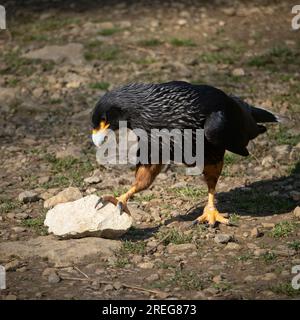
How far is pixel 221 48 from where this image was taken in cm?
1030

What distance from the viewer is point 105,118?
5.88 metres

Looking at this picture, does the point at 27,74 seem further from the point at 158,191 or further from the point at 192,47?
the point at 158,191

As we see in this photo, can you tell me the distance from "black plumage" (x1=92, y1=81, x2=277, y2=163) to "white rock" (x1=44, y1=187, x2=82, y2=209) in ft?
3.05

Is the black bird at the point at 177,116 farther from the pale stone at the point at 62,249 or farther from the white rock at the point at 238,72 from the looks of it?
the white rock at the point at 238,72

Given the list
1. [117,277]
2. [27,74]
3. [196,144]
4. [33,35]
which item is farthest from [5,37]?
[117,277]

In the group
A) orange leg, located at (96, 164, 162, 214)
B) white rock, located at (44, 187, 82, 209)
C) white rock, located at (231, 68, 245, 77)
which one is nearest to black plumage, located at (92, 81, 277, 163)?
orange leg, located at (96, 164, 162, 214)

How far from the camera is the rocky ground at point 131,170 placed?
521cm

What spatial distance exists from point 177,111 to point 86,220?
1.20 meters

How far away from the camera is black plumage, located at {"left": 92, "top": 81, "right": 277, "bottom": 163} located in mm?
5906

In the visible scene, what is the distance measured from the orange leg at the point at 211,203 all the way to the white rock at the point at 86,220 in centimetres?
75

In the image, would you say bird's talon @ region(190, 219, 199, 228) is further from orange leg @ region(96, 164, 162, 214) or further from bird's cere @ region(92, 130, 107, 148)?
bird's cere @ region(92, 130, 107, 148)

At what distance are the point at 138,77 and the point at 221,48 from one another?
1559 mm

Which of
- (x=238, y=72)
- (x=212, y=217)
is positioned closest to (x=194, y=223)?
(x=212, y=217)

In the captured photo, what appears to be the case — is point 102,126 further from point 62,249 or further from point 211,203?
point 211,203
